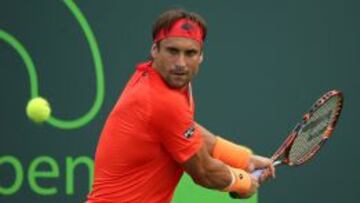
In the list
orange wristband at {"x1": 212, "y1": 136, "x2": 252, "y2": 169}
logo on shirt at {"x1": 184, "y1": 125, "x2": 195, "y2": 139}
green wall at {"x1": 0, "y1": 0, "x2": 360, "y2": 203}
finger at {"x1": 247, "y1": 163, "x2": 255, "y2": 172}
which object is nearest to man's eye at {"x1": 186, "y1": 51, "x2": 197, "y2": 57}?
logo on shirt at {"x1": 184, "y1": 125, "x2": 195, "y2": 139}

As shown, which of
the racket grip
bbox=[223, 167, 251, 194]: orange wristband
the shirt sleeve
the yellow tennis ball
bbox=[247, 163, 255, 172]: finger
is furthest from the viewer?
the yellow tennis ball

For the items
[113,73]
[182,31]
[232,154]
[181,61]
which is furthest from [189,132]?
[113,73]

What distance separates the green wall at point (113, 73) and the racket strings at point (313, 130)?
0.96 metres

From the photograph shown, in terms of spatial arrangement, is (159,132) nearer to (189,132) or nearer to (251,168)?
(189,132)

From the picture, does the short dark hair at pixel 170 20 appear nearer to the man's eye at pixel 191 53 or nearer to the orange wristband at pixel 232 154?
the man's eye at pixel 191 53

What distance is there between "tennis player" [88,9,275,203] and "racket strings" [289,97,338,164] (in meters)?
0.94

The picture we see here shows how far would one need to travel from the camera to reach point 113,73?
600 cm

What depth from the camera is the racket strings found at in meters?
4.97

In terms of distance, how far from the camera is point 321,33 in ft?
19.9

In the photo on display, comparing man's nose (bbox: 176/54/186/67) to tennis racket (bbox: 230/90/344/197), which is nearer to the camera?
man's nose (bbox: 176/54/186/67)

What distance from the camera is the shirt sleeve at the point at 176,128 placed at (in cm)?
386

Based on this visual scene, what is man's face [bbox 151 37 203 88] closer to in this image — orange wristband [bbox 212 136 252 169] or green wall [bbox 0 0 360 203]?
orange wristband [bbox 212 136 252 169]

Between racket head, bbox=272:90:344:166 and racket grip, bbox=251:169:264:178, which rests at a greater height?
racket head, bbox=272:90:344:166

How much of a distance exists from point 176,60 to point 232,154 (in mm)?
898
